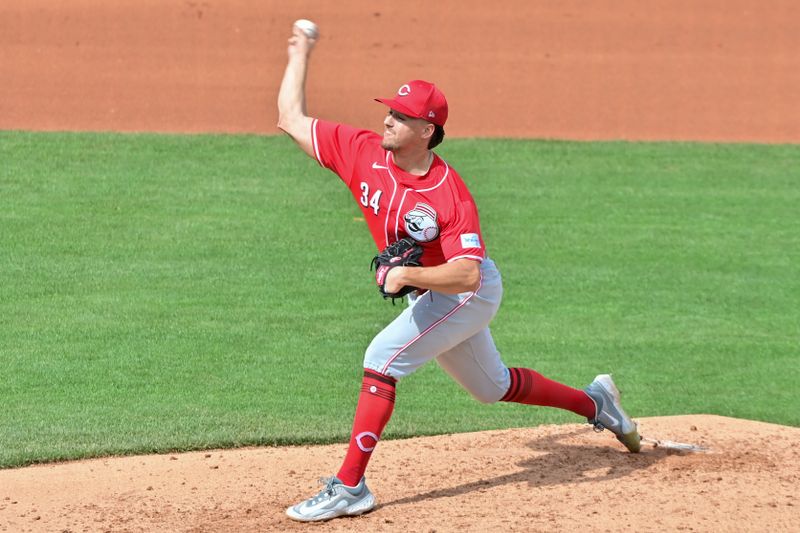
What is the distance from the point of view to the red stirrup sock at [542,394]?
5984 mm

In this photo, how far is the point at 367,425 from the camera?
17.7 feet

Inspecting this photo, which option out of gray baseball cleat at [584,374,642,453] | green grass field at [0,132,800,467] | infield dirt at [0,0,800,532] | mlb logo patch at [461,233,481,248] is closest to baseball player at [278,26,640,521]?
mlb logo patch at [461,233,481,248]

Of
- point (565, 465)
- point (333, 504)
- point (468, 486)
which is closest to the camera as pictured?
point (333, 504)

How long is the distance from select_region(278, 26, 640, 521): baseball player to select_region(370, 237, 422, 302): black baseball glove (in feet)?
0.07

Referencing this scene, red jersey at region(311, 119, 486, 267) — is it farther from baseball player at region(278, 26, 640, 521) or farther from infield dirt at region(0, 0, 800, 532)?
infield dirt at region(0, 0, 800, 532)

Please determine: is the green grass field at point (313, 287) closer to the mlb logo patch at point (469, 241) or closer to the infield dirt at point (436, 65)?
the infield dirt at point (436, 65)

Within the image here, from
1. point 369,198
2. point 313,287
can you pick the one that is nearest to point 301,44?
point 369,198

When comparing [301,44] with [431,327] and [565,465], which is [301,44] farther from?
[565,465]

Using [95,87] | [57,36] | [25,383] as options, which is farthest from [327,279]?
[57,36]

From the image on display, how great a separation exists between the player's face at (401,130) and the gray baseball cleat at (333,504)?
1.45m

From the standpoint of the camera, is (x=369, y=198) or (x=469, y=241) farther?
(x=369, y=198)

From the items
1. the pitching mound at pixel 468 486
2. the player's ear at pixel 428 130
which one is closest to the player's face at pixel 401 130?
the player's ear at pixel 428 130

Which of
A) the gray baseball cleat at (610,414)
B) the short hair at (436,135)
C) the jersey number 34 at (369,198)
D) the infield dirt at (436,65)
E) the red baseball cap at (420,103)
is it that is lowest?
the gray baseball cleat at (610,414)

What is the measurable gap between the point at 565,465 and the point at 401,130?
1968 millimetres
